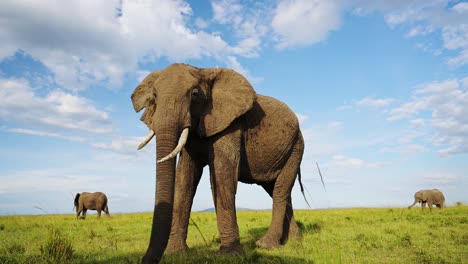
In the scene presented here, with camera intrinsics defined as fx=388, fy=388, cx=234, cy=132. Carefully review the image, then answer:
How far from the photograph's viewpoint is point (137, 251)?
747cm

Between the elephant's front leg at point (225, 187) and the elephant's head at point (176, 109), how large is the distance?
38cm

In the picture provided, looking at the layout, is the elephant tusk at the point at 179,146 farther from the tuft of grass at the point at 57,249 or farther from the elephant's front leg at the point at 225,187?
the tuft of grass at the point at 57,249

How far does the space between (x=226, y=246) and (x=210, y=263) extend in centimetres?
146

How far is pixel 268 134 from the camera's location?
28.4ft

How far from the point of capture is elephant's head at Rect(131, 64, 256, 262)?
554cm

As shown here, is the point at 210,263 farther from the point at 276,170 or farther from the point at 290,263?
the point at 276,170

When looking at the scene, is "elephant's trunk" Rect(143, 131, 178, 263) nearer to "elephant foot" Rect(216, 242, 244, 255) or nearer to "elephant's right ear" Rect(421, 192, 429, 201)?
"elephant foot" Rect(216, 242, 244, 255)

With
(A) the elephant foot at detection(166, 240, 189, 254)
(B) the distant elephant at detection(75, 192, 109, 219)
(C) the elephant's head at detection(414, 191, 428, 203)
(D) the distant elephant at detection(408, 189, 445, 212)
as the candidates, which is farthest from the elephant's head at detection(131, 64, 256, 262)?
(C) the elephant's head at detection(414, 191, 428, 203)

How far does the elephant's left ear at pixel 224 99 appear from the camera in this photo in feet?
24.0

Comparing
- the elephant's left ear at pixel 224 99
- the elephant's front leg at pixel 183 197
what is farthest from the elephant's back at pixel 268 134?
the elephant's front leg at pixel 183 197

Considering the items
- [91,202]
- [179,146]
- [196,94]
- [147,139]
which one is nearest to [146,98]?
[147,139]

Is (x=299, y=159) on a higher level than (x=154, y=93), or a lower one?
lower

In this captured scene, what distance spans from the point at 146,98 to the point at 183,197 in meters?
2.18

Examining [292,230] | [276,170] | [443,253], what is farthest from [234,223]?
[443,253]
